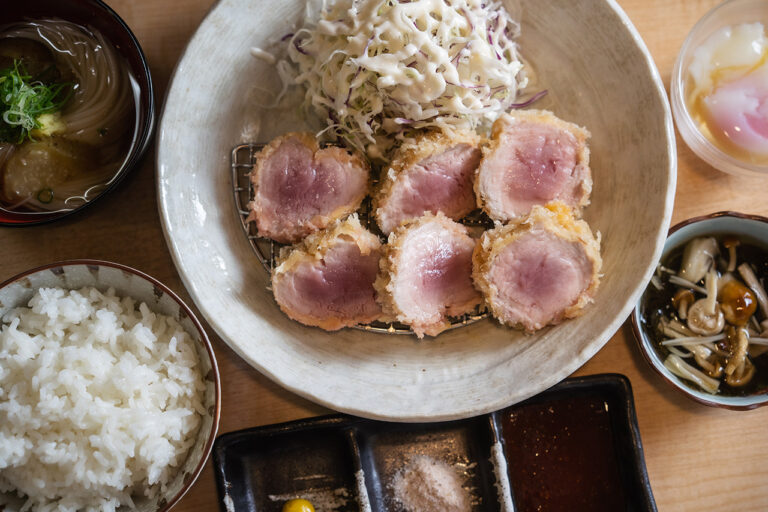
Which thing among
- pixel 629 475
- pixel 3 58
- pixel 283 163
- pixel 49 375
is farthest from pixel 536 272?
pixel 3 58

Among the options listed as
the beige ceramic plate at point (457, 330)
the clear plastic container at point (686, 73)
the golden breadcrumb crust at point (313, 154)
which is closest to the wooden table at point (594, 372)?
the beige ceramic plate at point (457, 330)

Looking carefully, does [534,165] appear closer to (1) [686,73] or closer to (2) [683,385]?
(1) [686,73]

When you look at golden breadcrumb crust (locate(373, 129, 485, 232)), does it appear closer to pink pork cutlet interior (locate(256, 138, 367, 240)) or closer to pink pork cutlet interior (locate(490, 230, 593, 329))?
pink pork cutlet interior (locate(256, 138, 367, 240))

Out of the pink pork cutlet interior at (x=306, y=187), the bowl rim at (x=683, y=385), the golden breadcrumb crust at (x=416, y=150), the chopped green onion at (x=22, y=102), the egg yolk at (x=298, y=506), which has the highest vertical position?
the chopped green onion at (x=22, y=102)

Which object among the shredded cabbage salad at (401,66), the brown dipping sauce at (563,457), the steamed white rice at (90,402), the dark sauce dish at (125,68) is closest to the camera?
the steamed white rice at (90,402)

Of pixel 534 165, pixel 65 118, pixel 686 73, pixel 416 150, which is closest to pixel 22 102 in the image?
pixel 65 118

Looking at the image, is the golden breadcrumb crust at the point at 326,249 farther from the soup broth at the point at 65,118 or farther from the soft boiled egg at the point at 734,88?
the soft boiled egg at the point at 734,88
